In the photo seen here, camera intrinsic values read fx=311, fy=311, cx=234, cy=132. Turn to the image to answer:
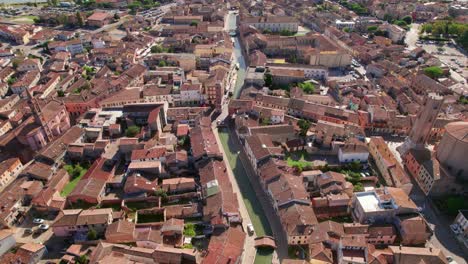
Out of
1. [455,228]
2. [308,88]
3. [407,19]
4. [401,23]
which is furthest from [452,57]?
[455,228]

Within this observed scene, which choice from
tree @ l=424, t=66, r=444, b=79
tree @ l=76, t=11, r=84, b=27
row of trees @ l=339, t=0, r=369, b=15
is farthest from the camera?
row of trees @ l=339, t=0, r=369, b=15

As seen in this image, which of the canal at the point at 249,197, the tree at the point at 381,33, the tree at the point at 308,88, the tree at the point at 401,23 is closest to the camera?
the canal at the point at 249,197

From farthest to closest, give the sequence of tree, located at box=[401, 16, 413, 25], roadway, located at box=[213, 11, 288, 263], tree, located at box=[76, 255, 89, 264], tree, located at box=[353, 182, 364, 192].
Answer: tree, located at box=[401, 16, 413, 25] → tree, located at box=[353, 182, 364, 192] → roadway, located at box=[213, 11, 288, 263] → tree, located at box=[76, 255, 89, 264]

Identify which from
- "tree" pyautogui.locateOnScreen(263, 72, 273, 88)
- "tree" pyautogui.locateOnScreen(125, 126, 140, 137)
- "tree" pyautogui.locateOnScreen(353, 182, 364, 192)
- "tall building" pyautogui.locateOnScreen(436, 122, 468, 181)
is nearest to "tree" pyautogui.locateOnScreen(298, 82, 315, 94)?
"tree" pyautogui.locateOnScreen(263, 72, 273, 88)

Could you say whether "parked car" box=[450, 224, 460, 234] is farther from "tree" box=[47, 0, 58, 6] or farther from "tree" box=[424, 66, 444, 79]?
"tree" box=[47, 0, 58, 6]

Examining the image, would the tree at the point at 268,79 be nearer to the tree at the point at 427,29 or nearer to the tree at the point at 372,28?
the tree at the point at 372,28

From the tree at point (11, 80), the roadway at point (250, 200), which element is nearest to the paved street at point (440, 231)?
the roadway at point (250, 200)

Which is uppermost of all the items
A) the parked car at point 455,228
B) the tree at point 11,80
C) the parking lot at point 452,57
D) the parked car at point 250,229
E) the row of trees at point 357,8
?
the row of trees at point 357,8

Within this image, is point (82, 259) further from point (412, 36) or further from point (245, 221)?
point (412, 36)
